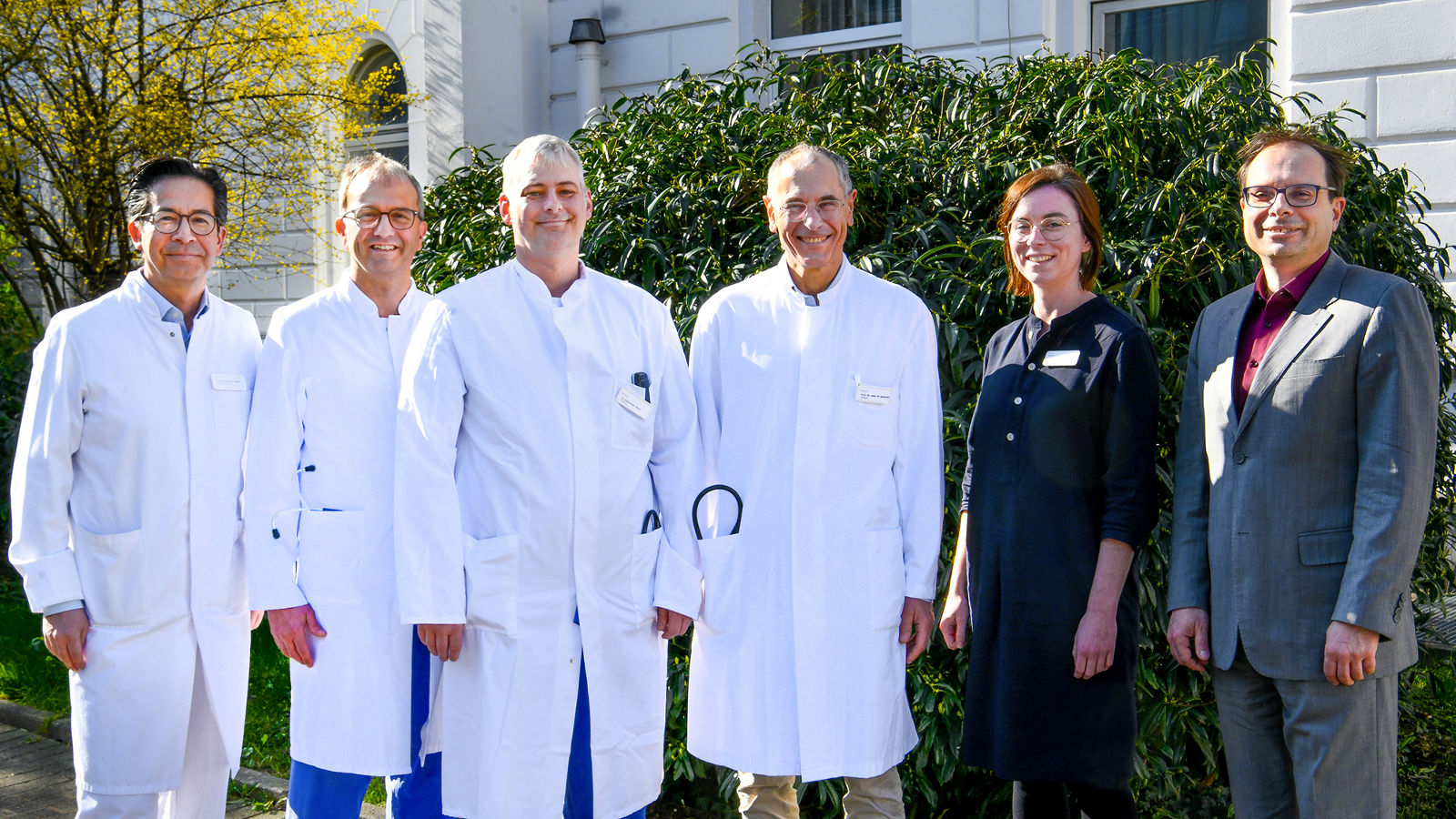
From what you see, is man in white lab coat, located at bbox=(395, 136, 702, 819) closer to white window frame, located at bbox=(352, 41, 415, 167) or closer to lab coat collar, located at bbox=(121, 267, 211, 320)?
lab coat collar, located at bbox=(121, 267, 211, 320)

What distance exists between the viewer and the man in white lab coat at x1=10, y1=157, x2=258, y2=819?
3.06 meters

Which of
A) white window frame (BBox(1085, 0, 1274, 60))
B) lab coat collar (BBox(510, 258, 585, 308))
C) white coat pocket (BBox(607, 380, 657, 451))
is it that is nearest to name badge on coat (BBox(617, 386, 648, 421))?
white coat pocket (BBox(607, 380, 657, 451))

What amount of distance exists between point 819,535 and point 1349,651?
1.24 metres

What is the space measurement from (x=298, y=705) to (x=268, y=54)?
675cm

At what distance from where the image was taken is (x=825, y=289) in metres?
3.22

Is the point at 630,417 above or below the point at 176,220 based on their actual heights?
below

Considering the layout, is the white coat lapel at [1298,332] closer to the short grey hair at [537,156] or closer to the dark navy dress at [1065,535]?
the dark navy dress at [1065,535]

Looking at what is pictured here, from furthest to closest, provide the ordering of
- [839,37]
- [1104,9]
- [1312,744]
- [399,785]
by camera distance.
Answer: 1. [839,37]
2. [1104,9]
3. [399,785]
4. [1312,744]

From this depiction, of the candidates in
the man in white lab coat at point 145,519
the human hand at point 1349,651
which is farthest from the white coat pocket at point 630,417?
the human hand at point 1349,651

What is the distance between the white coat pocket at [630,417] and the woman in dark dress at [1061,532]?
867mm

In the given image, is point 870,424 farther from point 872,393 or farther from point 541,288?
point 541,288

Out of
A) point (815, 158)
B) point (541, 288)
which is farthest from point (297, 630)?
point (815, 158)

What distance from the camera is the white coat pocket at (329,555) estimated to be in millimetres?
3010

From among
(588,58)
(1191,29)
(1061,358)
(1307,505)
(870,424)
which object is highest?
(588,58)
